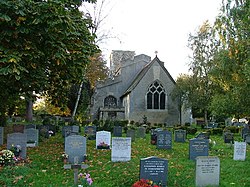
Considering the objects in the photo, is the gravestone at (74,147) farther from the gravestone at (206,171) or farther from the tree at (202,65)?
the tree at (202,65)

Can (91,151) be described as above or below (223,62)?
below

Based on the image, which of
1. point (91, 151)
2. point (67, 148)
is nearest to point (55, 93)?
point (91, 151)

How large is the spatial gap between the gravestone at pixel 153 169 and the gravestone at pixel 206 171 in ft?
3.00

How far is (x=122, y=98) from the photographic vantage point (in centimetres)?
4284

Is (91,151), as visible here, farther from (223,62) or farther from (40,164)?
(223,62)

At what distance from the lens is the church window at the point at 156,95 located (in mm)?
39344

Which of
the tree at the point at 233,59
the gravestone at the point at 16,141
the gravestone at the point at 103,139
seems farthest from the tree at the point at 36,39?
the tree at the point at 233,59

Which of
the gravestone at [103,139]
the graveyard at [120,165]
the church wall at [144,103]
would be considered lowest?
the graveyard at [120,165]

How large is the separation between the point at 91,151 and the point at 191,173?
17.2 ft

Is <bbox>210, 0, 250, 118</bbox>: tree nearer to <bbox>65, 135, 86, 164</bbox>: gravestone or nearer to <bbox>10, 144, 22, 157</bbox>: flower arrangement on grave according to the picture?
<bbox>65, 135, 86, 164</bbox>: gravestone

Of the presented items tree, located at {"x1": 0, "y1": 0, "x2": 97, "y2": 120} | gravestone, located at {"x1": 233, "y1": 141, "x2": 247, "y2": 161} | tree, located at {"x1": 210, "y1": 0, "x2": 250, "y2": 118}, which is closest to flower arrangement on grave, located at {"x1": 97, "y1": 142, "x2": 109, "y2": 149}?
tree, located at {"x1": 0, "y1": 0, "x2": 97, "y2": 120}

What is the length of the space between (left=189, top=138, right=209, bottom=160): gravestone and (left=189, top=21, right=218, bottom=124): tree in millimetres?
21597

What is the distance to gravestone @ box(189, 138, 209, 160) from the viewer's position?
12719 mm

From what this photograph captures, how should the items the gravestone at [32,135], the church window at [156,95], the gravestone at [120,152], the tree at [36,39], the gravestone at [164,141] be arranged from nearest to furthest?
1. the tree at [36,39]
2. the gravestone at [120,152]
3. the gravestone at [32,135]
4. the gravestone at [164,141]
5. the church window at [156,95]
